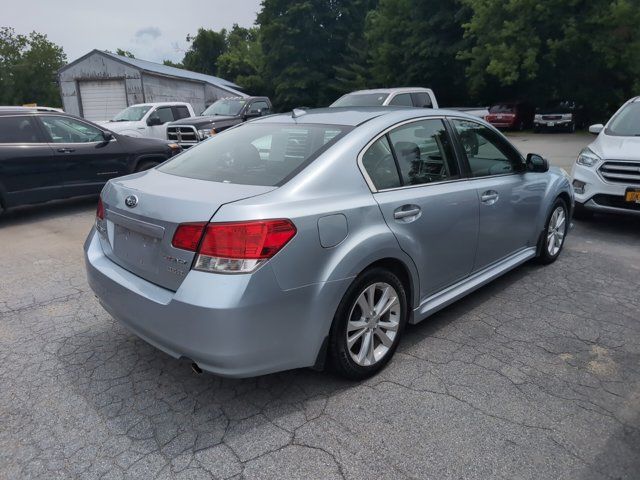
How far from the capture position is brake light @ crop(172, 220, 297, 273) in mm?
2373

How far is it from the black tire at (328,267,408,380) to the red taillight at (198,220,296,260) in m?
0.57

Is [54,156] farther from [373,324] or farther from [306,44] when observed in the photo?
[306,44]

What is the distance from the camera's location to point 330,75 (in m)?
37.2

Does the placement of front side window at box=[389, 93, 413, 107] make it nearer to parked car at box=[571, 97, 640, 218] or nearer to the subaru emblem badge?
parked car at box=[571, 97, 640, 218]

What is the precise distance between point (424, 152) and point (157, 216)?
186 centimetres

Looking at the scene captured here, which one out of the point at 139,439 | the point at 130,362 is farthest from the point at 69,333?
the point at 139,439

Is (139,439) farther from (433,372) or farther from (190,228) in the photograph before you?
(433,372)

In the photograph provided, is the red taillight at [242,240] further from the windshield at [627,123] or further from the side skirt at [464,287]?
the windshield at [627,123]

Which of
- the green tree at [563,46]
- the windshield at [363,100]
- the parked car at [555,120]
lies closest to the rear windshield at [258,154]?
the windshield at [363,100]

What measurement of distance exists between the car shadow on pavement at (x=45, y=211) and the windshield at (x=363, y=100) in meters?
5.53

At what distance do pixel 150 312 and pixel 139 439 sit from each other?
63 cm

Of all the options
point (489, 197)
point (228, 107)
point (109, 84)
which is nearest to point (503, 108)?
point (228, 107)

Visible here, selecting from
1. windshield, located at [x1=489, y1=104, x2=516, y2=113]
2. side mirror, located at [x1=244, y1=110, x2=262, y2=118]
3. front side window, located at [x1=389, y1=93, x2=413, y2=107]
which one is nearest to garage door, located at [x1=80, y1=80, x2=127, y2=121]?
side mirror, located at [x1=244, y1=110, x2=262, y2=118]

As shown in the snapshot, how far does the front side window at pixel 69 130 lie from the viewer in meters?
7.49
